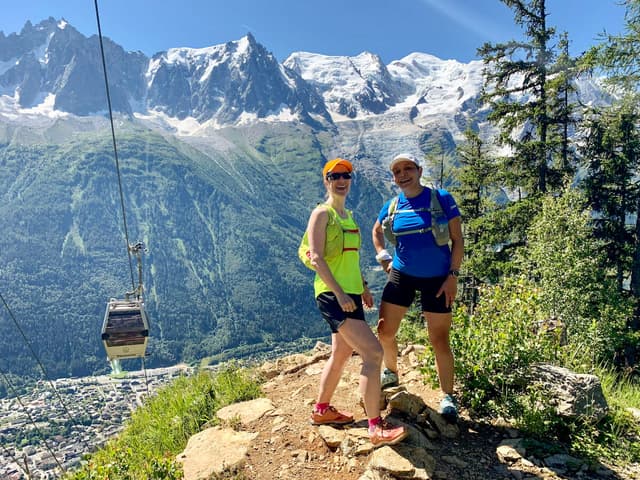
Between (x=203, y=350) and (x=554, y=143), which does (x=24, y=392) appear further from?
(x=554, y=143)

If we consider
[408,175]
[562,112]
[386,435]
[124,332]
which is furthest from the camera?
[562,112]

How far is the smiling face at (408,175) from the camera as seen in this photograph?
4461 mm

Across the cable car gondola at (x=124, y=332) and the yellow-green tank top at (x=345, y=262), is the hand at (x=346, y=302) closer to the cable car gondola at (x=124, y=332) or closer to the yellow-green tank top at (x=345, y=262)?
the yellow-green tank top at (x=345, y=262)

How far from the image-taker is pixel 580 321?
11148mm

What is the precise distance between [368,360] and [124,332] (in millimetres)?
6203

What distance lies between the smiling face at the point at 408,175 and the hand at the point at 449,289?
1.00 m

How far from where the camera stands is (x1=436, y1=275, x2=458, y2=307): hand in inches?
167

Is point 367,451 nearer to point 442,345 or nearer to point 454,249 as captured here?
point 442,345

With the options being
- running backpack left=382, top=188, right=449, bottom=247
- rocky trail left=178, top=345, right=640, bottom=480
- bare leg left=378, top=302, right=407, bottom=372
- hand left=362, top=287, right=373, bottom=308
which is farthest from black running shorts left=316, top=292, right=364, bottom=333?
rocky trail left=178, top=345, right=640, bottom=480

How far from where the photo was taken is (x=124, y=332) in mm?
8406

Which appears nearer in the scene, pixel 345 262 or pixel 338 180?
pixel 345 262

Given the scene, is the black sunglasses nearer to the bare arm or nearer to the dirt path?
the bare arm

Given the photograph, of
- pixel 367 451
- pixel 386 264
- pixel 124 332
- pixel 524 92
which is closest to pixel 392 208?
pixel 386 264

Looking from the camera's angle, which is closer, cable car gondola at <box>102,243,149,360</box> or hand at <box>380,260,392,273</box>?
hand at <box>380,260,392,273</box>
